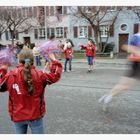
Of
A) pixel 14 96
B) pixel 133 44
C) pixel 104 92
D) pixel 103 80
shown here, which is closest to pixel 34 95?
pixel 14 96

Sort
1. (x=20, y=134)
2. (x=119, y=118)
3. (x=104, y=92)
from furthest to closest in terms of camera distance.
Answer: (x=104, y=92), (x=119, y=118), (x=20, y=134)

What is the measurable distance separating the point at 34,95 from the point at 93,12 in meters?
19.3

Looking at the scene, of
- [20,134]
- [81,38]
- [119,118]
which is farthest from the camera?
[81,38]

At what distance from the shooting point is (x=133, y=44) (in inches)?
187

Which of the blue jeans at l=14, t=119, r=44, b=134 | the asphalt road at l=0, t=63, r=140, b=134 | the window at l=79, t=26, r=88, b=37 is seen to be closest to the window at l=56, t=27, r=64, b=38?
the window at l=79, t=26, r=88, b=37

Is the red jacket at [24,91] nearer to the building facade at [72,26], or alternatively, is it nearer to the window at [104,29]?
the building facade at [72,26]

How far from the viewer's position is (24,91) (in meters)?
3.06

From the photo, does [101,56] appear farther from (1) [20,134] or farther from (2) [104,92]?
(1) [20,134]

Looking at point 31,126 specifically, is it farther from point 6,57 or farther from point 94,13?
point 94,13

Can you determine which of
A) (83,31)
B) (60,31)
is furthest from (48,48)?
(60,31)

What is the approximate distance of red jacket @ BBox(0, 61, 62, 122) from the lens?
306cm

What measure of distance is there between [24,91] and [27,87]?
65mm

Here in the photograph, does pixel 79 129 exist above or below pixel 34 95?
below

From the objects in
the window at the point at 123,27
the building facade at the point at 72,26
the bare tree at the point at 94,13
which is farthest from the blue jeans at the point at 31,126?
the window at the point at 123,27
